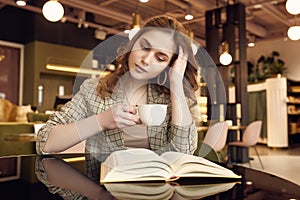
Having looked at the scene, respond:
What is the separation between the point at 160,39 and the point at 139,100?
0.23 metres

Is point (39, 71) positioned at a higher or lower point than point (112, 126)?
higher

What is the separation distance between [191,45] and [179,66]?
0.20 feet

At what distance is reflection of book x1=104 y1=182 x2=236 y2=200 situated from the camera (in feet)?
1.54

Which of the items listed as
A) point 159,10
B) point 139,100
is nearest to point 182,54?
point 139,100

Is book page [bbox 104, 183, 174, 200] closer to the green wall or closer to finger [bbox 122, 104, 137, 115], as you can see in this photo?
finger [bbox 122, 104, 137, 115]

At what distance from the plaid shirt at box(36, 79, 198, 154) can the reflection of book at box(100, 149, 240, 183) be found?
0.17 m

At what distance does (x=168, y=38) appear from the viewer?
68 cm

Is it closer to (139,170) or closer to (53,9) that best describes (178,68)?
(139,170)

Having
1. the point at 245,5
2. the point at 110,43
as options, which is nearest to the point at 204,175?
the point at 110,43

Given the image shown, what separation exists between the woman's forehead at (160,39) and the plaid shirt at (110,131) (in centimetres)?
18

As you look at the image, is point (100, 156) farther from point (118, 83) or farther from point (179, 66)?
point (179, 66)

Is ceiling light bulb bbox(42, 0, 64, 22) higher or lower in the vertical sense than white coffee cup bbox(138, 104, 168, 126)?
higher

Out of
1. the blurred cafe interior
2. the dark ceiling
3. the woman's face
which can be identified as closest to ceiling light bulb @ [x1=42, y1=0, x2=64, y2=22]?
the blurred cafe interior

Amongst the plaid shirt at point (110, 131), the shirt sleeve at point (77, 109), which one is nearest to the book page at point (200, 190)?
the plaid shirt at point (110, 131)
